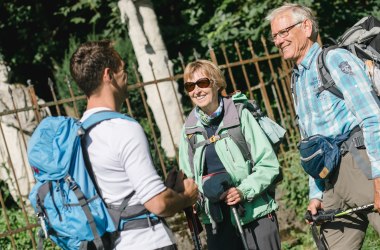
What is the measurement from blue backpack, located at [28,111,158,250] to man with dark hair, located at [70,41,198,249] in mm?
36

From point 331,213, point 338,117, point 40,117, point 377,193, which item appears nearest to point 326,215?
point 331,213

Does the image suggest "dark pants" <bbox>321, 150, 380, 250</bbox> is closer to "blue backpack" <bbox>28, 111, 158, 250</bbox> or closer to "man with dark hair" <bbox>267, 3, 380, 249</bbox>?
"man with dark hair" <bbox>267, 3, 380, 249</bbox>

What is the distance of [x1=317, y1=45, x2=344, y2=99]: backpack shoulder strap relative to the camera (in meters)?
3.26

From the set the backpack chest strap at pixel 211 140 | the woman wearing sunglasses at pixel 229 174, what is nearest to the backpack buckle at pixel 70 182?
the woman wearing sunglasses at pixel 229 174

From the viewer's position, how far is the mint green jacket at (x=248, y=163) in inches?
142

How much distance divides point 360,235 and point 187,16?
28.7 feet

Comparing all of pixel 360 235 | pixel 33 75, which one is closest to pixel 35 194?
pixel 360 235

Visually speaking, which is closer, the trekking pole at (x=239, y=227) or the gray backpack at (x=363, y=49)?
the gray backpack at (x=363, y=49)

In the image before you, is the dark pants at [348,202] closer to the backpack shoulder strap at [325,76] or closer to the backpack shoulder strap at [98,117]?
the backpack shoulder strap at [325,76]

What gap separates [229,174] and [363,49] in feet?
3.34

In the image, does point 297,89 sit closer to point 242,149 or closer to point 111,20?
point 242,149

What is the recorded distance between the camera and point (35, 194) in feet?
8.53

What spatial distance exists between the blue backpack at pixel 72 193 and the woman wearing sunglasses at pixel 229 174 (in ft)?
3.64

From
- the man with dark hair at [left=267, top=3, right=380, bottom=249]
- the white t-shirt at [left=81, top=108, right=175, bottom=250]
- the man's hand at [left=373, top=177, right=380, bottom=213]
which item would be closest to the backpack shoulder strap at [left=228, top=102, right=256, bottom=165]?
the man with dark hair at [left=267, top=3, right=380, bottom=249]
